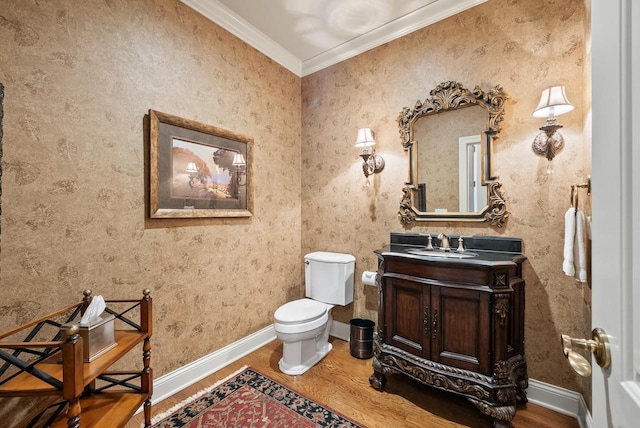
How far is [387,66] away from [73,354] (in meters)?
2.76

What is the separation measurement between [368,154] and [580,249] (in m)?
1.52

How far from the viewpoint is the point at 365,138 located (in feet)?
7.81

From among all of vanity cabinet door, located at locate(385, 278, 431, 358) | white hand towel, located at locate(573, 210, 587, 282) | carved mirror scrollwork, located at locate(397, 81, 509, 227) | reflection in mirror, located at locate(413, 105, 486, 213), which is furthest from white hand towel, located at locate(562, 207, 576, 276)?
vanity cabinet door, located at locate(385, 278, 431, 358)

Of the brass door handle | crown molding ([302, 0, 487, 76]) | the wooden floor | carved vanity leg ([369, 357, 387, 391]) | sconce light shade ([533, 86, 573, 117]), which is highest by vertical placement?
crown molding ([302, 0, 487, 76])

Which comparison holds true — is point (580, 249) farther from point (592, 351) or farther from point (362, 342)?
point (362, 342)

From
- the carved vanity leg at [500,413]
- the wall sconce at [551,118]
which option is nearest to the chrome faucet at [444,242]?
the wall sconce at [551,118]

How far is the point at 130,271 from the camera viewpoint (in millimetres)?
1705

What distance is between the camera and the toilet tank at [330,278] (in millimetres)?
2475

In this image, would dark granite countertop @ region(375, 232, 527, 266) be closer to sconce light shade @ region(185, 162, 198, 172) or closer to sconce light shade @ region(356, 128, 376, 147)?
sconce light shade @ region(356, 128, 376, 147)

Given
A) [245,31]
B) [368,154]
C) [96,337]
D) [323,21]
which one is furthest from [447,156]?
[96,337]

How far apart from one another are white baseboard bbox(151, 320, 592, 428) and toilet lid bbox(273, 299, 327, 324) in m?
0.53

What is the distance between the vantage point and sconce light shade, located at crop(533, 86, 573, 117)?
157cm

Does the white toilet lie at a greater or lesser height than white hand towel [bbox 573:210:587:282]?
lesser

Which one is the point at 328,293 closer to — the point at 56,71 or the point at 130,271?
the point at 130,271
